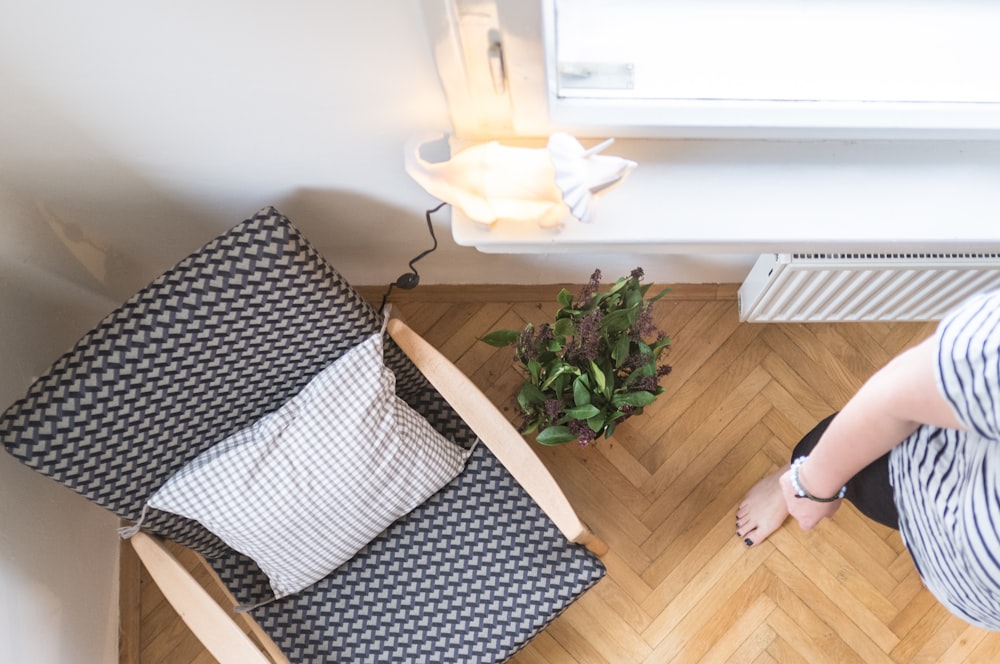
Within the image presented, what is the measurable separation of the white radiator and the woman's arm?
0.39 metres

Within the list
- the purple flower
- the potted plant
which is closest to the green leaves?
the potted plant

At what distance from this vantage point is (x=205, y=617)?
1274mm

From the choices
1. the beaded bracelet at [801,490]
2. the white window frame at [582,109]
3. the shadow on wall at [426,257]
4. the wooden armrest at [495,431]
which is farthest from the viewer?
the shadow on wall at [426,257]

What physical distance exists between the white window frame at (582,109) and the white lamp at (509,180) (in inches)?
2.1

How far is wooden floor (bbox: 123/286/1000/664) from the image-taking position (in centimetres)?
168

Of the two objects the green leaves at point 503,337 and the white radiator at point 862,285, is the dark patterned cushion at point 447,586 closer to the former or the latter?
the green leaves at point 503,337

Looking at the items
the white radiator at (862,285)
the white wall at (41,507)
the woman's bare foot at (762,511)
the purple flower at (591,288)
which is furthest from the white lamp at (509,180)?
the woman's bare foot at (762,511)

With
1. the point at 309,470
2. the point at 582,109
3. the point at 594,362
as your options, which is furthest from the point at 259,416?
the point at 582,109

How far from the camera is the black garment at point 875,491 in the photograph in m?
1.16

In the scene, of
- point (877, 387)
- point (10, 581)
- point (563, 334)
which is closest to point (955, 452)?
point (877, 387)

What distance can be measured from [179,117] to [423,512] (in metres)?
0.80

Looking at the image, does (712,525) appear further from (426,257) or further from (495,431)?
(426,257)

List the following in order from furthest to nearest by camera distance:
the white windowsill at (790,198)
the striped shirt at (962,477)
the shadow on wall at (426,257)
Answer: the shadow on wall at (426,257) → the white windowsill at (790,198) → the striped shirt at (962,477)

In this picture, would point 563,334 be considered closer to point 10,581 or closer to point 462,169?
point 462,169
